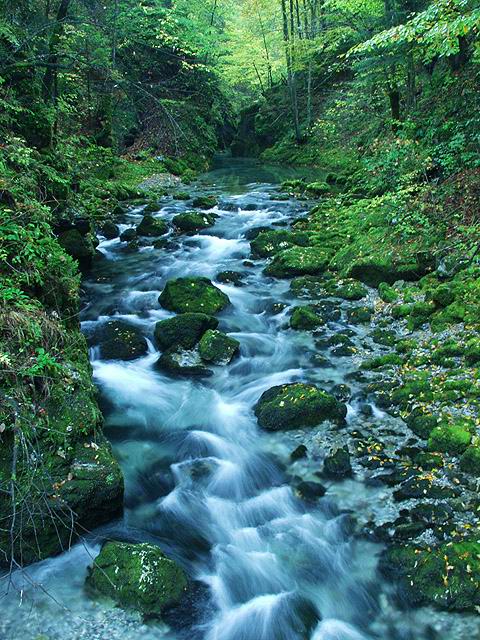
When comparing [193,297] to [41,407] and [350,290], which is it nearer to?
[350,290]

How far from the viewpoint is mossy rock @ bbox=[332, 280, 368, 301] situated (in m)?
9.27

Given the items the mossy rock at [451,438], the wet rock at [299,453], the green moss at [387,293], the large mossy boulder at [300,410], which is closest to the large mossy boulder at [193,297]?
the green moss at [387,293]

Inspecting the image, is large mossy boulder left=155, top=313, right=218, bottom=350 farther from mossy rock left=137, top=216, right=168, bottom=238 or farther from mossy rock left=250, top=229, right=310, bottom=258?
mossy rock left=137, top=216, right=168, bottom=238

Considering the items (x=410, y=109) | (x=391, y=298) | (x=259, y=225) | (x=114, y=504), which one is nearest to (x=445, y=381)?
(x=391, y=298)

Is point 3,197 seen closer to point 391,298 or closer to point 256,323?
point 256,323

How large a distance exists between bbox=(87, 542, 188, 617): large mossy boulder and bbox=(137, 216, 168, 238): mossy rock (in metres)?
10.8

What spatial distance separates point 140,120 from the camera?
2519 cm

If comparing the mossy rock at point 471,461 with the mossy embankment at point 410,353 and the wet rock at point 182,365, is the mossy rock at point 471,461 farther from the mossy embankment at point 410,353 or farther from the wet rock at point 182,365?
the wet rock at point 182,365

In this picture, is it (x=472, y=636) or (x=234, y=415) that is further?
(x=234, y=415)

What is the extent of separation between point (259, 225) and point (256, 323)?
6.29 m

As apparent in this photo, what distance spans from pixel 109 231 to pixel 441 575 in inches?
464

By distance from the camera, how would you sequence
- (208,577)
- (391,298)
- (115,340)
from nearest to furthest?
(208,577) < (115,340) < (391,298)

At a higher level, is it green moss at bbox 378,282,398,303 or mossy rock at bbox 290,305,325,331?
green moss at bbox 378,282,398,303

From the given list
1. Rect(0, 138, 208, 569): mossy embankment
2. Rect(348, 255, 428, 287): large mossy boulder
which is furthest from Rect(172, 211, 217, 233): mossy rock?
Rect(0, 138, 208, 569): mossy embankment
